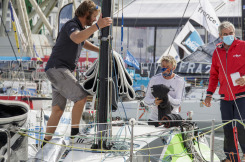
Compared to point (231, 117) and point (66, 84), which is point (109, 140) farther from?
point (231, 117)

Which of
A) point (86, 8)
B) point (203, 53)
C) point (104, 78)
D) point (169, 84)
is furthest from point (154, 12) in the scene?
point (104, 78)

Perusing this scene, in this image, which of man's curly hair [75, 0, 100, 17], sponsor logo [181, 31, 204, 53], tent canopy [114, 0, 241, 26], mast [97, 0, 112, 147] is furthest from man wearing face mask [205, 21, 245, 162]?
tent canopy [114, 0, 241, 26]

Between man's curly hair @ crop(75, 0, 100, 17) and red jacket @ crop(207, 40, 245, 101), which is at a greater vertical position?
man's curly hair @ crop(75, 0, 100, 17)

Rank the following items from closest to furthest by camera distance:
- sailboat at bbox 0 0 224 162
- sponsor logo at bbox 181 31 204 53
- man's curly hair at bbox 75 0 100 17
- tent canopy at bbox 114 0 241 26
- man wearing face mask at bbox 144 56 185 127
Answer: sailboat at bbox 0 0 224 162 → man's curly hair at bbox 75 0 100 17 → man wearing face mask at bbox 144 56 185 127 → sponsor logo at bbox 181 31 204 53 → tent canopy at bbox 114 0 241 26

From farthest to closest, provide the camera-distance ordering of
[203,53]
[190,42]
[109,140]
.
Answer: [203,53]
[190,42]
[109,140]

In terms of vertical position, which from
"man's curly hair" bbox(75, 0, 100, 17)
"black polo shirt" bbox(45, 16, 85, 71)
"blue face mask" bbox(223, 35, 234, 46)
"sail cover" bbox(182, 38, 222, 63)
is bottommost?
"black polo shirt" bbox(45, 16, 85, 71)

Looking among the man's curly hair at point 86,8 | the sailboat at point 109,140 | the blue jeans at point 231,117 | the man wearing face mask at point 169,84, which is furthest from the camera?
the man wearing face mask at point 169,84

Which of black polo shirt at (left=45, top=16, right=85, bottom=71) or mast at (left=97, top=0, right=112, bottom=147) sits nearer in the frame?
mast at (left=97, top=0, right=112, bottom=147)

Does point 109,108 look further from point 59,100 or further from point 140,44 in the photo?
point 140,44

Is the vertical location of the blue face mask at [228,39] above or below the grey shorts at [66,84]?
above

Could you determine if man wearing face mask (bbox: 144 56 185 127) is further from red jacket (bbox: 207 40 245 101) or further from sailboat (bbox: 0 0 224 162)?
sailboat (bbox: 0 0 224 162)

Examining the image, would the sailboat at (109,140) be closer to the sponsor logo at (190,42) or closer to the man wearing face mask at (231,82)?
the man wearing face mask at (231,82)

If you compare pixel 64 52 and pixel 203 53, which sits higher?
pixel 203 53

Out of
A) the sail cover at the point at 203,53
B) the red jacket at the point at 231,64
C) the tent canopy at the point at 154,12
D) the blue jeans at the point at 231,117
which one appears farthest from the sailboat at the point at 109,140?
the tent canopy at the point at 154,12
